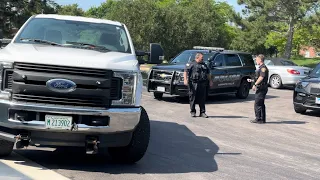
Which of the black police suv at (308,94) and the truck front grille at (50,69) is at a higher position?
the truck front grille at (50,69)

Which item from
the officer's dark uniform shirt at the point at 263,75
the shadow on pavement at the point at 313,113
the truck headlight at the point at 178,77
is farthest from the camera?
the truck headlight at the point at 178,77

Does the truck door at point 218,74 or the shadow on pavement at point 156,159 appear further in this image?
the truck door at point 218,74

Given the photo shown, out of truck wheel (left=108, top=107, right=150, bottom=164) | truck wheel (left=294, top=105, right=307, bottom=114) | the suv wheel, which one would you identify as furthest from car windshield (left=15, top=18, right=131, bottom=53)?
the suv wheel

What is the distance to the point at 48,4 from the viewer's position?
30.1 meters

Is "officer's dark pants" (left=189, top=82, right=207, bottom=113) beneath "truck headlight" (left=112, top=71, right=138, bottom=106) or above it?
beneath

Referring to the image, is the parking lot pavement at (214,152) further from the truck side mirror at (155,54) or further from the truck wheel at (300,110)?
the truck side mirror at (155,54)

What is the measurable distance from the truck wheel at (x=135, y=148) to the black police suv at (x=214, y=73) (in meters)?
8.22

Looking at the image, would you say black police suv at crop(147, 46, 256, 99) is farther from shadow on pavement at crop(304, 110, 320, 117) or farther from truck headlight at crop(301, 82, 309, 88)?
truck headlight at crop(301, 82, 309, 88)

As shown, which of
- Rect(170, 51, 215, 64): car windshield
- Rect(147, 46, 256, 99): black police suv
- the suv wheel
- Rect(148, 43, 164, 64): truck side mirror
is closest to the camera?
Rect(148, 43, 164, 64): truck side mirror

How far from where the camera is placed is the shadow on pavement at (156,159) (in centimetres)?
668

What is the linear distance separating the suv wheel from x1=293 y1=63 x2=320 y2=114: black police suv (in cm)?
893

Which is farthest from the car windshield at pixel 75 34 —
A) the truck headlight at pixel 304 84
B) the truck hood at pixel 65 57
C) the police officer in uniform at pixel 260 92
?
the truck headlight at pixel 304 84

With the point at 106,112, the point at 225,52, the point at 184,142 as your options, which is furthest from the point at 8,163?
the point at 225,52

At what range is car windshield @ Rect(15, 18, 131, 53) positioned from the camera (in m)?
7.21
